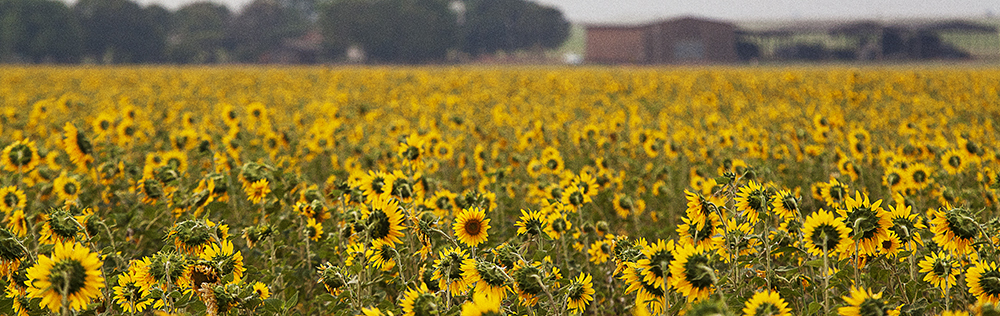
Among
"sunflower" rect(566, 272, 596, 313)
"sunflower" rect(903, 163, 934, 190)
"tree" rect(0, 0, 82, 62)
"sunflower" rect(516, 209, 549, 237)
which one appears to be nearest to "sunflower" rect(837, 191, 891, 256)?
"sunflower" rect(566, 272, 596, 313)

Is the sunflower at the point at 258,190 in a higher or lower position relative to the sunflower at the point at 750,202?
lower

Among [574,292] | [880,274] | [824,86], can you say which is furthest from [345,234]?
[824,86]

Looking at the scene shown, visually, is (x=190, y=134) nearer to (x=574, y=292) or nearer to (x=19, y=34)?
(x=574, y=292)

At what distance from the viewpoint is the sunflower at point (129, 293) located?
185 cm

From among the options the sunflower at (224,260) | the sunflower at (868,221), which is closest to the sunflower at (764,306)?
the sunflower at (868,221)

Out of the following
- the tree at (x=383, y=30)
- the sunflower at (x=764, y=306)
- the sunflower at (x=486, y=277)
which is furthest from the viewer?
the tree at (x=383, y=30)

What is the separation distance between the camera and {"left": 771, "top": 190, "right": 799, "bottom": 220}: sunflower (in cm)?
184

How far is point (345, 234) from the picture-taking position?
2.61 meters

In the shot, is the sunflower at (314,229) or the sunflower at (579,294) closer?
the sunflower at (579,294)

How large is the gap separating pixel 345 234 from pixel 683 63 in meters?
46.6

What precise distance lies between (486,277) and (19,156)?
10.0ft

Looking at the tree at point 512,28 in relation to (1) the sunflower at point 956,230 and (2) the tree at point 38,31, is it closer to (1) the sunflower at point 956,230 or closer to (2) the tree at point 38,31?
(2) the tree at point 38,31

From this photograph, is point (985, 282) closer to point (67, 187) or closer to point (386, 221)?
point (386, 221)

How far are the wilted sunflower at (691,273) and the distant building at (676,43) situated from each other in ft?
156
